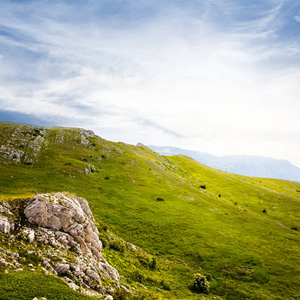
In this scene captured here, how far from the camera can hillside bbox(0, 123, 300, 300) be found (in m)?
34.3

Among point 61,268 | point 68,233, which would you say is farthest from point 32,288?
point 68,233

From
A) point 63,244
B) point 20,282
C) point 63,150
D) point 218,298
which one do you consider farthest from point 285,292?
point 63,150

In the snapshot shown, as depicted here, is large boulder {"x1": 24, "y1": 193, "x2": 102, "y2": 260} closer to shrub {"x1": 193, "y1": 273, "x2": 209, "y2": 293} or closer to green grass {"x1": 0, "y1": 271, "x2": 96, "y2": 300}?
green grass {"x1": 0, "y1": 271, "x2": 96, "y2": 300}

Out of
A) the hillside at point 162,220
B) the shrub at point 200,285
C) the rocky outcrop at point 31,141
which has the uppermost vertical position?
the rocky outcrop at point 31,141

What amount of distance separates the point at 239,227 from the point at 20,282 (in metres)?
62.6

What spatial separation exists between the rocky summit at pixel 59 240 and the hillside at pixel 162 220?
1985mm

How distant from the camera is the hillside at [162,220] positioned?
3431 cm

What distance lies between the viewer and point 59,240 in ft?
80.9

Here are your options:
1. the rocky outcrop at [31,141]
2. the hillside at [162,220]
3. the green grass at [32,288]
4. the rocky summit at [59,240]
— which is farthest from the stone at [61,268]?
the rocky outcrop at [31,141]

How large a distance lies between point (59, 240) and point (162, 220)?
36.8m

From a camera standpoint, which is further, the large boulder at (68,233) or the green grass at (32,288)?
the large boulder at (68,233)

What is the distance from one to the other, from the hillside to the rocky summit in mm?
1985

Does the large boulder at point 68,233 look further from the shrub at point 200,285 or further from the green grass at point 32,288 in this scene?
the shrub at point 200,285

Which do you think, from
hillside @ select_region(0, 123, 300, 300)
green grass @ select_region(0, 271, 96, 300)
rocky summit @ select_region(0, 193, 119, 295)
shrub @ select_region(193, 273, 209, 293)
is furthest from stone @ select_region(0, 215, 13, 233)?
shrub @ select_region(193, 273, 209, 293)
